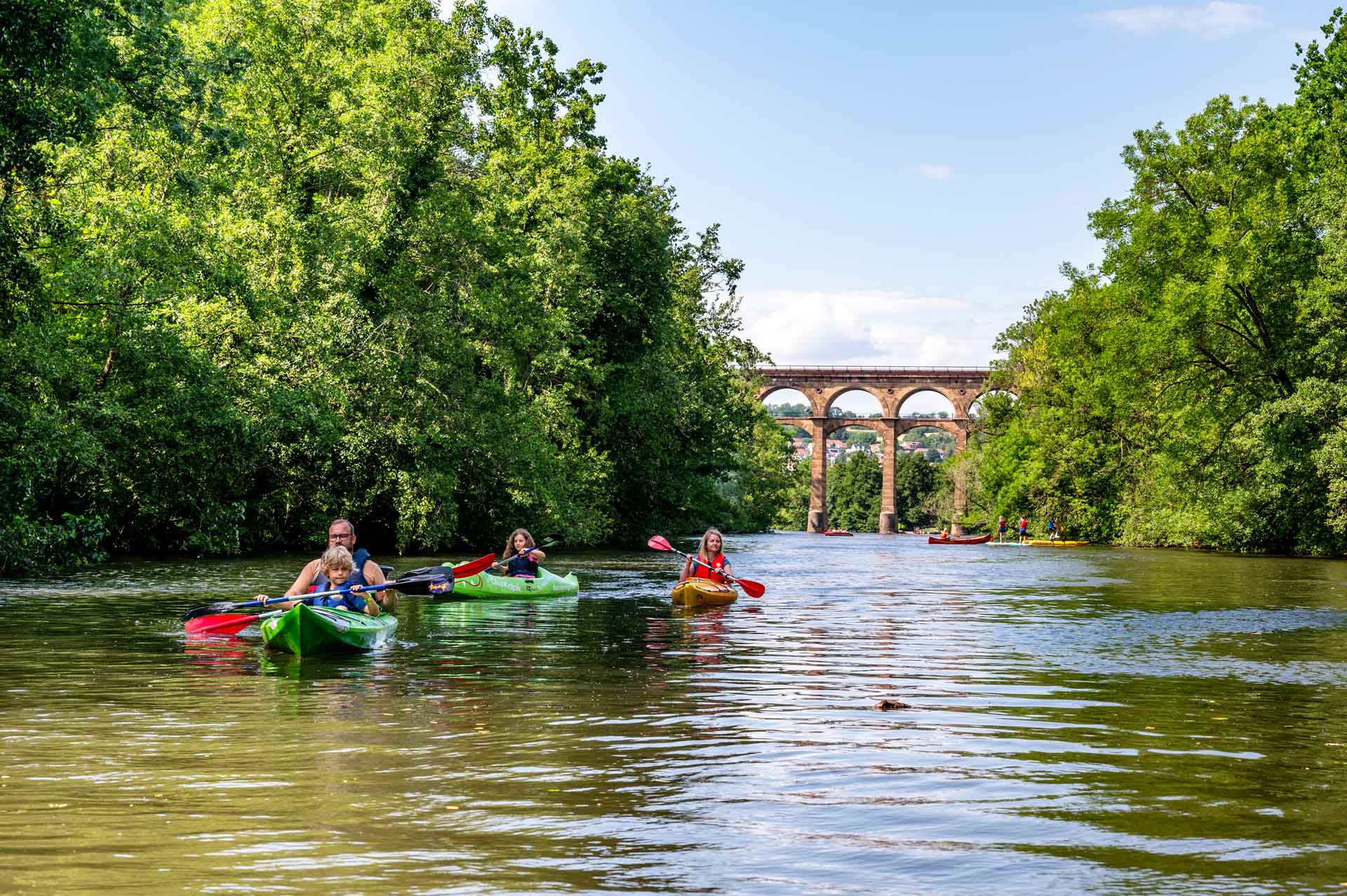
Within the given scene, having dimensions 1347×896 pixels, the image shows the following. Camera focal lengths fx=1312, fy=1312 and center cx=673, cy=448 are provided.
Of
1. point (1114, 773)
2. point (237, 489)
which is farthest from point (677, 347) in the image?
point (1114, 773)

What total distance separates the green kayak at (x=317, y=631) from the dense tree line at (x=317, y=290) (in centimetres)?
690

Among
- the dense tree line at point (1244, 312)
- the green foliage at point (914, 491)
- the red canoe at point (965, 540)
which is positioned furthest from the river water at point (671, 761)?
the green foliage at point (914, 491)

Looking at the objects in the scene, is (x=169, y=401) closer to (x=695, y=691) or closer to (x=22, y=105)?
(x=22, y=105)

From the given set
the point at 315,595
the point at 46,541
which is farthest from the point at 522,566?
the point at 315,595

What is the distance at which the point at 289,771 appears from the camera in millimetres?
6289

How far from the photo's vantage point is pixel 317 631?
1116cm

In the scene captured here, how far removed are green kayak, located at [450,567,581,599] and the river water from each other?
3940 mm

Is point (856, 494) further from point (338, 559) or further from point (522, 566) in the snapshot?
point (338, 559)

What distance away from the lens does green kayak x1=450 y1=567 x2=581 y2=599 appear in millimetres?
18547

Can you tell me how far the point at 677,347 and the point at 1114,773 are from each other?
1441 inches

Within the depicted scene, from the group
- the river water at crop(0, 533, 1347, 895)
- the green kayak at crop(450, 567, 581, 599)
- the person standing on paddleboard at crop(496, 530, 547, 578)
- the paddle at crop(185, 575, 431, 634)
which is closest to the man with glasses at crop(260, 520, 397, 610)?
the paddle at crop(185, 575, 431, 634)

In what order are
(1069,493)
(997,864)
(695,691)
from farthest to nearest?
1. (1069,493)
2. (695,691)
3. (997,864)

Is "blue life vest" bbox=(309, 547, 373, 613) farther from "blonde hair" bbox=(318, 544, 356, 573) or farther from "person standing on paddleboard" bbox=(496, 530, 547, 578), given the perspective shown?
"person standing on paddleboard" bbox=(496, 530, 547, 578)

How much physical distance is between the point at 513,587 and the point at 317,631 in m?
7.97
